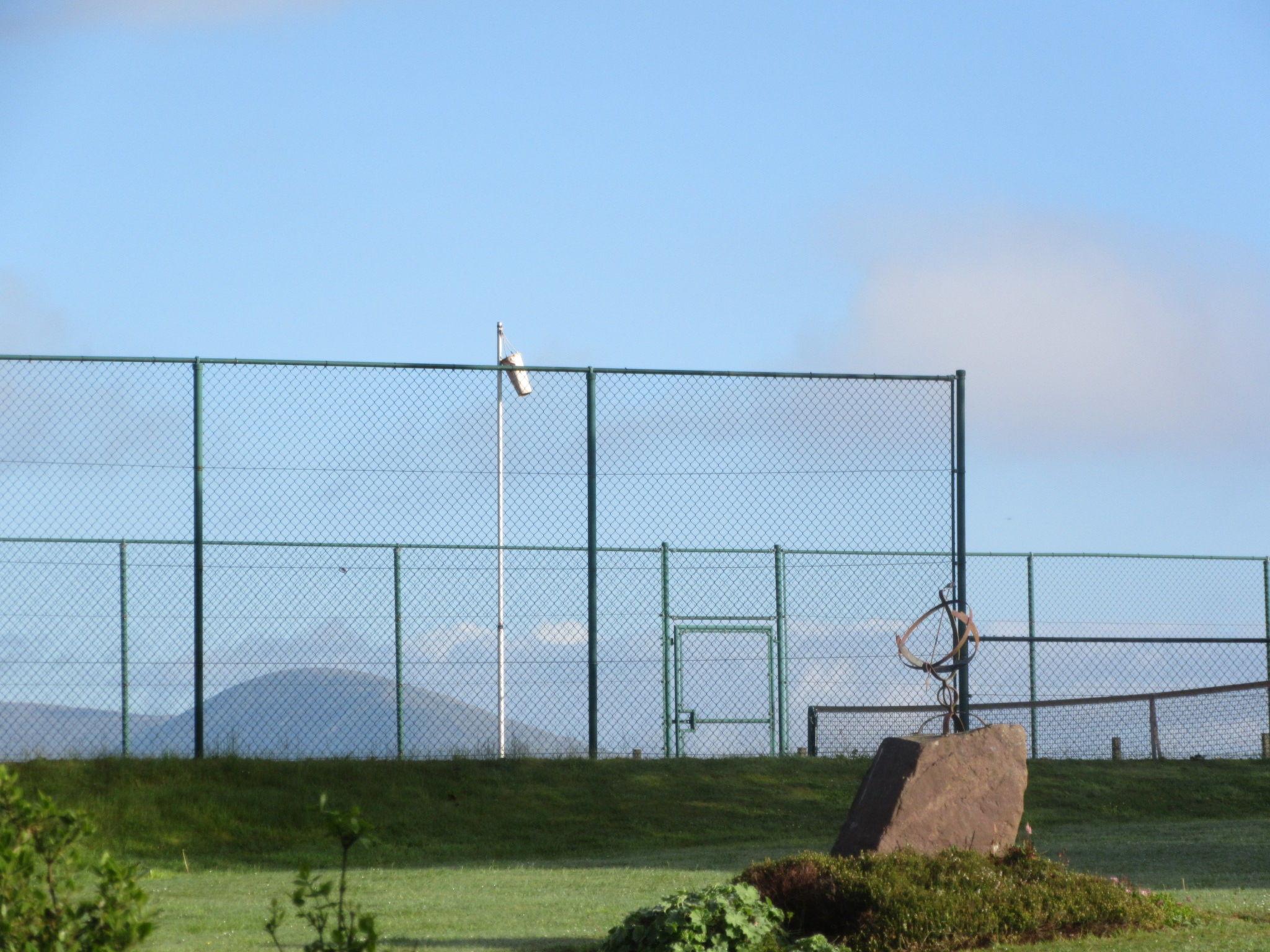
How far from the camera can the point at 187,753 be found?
13.4 m

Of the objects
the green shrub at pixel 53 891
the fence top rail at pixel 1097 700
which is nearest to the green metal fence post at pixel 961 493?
the fence top rail at pixel 1097 700

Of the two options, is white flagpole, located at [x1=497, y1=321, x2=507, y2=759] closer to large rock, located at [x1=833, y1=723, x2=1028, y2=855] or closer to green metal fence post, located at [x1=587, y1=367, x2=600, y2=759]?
green metal fence post, located at [x1=587, y1=367, x2=600, y2=759]

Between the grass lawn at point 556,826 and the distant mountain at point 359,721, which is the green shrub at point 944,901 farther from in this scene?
the distant mountain at point 359,721

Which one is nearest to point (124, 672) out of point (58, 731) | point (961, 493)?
point (58, 731)

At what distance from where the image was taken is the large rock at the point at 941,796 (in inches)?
317

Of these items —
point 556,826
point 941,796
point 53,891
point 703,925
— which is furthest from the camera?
point 556,826

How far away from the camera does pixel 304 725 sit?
14.1 metres

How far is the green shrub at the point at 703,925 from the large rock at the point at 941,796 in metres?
1.57

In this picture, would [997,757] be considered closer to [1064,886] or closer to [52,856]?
[1064,886]

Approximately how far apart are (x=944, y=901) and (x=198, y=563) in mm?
8523

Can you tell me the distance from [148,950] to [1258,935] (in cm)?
537

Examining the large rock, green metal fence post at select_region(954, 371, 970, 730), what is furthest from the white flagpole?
the large rock

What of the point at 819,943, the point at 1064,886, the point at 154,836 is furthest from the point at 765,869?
the point at 154,836

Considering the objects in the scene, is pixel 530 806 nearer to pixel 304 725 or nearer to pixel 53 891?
pixel 304 725
